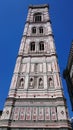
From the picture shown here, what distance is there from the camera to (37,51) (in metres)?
18.7

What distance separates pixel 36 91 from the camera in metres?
14.0

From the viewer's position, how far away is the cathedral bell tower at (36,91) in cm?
1143

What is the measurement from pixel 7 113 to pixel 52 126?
3114 millimetres

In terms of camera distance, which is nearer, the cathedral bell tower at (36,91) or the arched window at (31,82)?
the cathedral bell tower at (36,91)

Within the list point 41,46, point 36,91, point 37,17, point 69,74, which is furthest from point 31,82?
point 37,17

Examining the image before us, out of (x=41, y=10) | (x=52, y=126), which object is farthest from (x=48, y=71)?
(x=41, y=10)

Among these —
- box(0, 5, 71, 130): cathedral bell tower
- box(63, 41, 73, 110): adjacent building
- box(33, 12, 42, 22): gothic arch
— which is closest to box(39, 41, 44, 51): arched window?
box(0, 5, 71, 130): cathedral bell tower

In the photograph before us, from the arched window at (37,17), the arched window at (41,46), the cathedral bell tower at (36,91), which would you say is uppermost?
the arched window at (37,17)

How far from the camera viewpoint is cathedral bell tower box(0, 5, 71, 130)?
11.4m

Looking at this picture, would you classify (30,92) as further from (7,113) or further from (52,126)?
(52,126)

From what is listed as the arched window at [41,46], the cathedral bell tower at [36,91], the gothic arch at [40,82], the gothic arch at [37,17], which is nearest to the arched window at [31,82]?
the cathedral bell tower at [36,91]

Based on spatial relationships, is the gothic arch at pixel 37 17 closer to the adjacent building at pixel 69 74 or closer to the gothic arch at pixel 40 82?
the adjacent building at pixel 69 74

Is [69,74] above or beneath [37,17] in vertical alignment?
beneath

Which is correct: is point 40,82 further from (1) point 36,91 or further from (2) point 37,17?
(2) point 37,17
